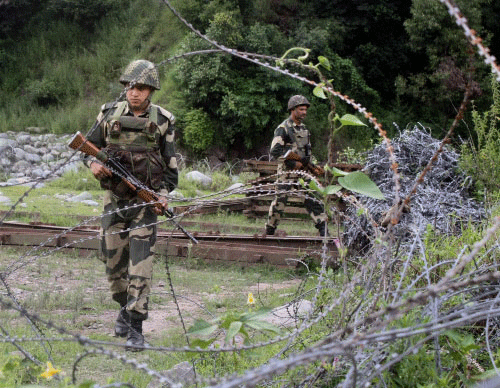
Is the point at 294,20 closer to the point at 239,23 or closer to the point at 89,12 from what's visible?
the point at 239,23

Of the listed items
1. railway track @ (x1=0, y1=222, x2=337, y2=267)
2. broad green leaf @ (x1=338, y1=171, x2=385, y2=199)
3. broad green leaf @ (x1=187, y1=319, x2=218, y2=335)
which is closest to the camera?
broad green leaf @ (x1=338, y1=171, x2=385, y2=199)

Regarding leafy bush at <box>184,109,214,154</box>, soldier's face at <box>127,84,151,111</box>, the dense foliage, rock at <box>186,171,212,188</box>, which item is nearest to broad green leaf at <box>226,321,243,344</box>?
soldier's face at <box>127,84,151,111</box>

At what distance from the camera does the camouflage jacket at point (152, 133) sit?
5559 mm

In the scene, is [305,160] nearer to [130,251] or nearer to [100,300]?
[100,300]

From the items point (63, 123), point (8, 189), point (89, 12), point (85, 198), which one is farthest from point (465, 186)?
point (89, 12)

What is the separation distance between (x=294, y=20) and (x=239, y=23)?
429 cm

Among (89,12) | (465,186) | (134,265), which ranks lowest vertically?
(89,12)

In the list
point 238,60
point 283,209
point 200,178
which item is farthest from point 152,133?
point 238,60

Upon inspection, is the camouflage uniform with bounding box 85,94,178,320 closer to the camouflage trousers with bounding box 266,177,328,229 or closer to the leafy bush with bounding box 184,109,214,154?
the camouflage trousers with bounding box 266,177,328,229

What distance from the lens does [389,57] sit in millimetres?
27391

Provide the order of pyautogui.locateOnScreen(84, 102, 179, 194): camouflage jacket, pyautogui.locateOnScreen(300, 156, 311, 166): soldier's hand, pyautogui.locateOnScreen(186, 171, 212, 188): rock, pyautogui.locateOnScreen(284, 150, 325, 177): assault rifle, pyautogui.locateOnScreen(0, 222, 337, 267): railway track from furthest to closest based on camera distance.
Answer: pyautogui.locateOnScreen(186, 171, 212, 188): rock
pyautogui.locateOnScreen(300, 156, 311, 166): soldier's hand
pyautogui.locateOnScreen(284, 150, 325, 177): assault rifle
pyautogui.locateOnScreen(0, 222, 337, 267): railway track
pyautogui.locateOnScreen(84, 102, 179, 194): camouflage jacket

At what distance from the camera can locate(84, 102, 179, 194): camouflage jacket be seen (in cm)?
556

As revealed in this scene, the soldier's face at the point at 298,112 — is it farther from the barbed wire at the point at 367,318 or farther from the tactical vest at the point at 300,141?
the barbed wire at the point at 367,318

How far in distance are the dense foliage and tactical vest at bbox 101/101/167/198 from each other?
16370mm
